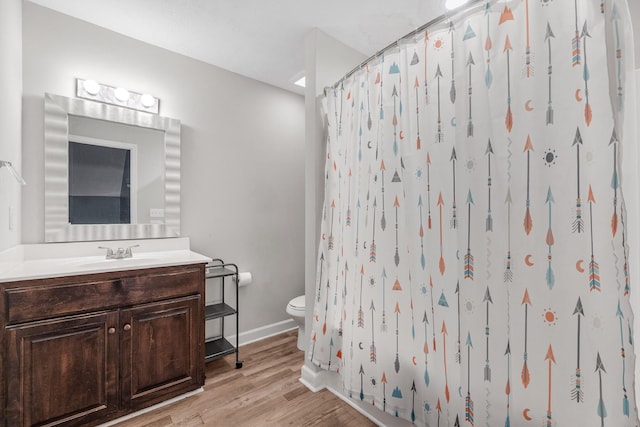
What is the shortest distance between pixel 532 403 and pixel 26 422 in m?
2.26

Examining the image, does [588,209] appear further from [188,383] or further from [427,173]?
[188,383]

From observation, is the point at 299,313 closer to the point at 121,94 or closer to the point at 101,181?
the point at 101,181

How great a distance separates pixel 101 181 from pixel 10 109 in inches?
23.7

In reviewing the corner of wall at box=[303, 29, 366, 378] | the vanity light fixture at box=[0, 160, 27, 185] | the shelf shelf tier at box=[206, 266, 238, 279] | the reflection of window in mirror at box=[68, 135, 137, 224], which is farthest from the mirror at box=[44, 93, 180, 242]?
the corner of wall at box=[303, 29, 366, 378]

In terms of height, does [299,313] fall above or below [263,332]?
above

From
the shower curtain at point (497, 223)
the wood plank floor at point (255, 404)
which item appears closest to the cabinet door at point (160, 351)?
the wood plank floor at point (255, 404)

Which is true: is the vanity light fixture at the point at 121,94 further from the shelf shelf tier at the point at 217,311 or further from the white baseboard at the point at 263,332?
the white baseboard at the point at 263,332

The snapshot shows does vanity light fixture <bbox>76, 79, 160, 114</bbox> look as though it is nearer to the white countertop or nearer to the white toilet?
the white countertop

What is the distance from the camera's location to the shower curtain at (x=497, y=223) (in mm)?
856

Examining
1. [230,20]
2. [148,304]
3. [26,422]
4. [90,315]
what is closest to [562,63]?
[230,20]

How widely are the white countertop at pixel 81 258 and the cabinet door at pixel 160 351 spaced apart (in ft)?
0.89

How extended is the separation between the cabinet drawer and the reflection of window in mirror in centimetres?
64

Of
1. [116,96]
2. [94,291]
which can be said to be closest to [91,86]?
[116,96]

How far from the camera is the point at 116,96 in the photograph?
2.10 metres
